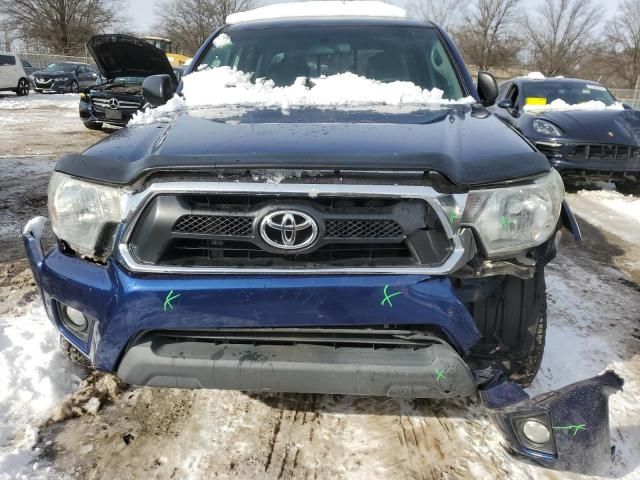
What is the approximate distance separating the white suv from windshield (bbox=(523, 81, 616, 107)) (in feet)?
67.2

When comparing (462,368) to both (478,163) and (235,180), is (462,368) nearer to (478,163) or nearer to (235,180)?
(478,163)

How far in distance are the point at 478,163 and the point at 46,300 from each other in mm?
1740

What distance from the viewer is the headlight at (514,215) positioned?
5.84 feet

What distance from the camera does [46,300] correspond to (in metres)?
2.11

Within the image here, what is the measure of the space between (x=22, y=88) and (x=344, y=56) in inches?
908

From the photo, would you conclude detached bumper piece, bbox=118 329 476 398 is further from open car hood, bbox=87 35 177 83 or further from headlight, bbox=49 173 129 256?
open car hood, bbox=87 35 177 83

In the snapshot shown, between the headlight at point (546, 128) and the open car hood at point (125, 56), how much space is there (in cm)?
494

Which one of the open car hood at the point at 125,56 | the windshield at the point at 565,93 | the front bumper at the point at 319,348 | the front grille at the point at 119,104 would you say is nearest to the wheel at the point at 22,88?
the front grille at the point at 119,104

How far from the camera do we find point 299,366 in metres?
1.80

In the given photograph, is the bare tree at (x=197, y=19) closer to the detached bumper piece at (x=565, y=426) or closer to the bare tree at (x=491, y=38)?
the bare tree at (x=491, y=38)

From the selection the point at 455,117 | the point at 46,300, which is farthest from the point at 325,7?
A: the point at 46,300

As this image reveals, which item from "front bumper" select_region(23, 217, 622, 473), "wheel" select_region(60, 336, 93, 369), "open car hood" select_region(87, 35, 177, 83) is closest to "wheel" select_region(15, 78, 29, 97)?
"open car hood" select_region(87, 35, 177, 83)

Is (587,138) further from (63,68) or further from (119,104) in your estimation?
(63,68)

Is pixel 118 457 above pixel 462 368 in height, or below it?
below
